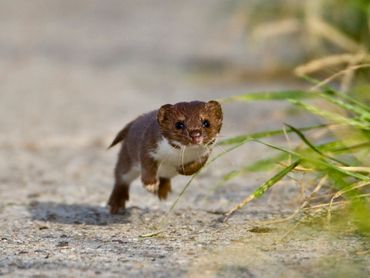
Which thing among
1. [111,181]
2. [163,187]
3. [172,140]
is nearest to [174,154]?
[172,140]

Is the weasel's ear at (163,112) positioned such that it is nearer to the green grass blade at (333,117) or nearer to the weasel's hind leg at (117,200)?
the green grass blade at (333,117)

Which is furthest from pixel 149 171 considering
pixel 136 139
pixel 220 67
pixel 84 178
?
pixel 220 67

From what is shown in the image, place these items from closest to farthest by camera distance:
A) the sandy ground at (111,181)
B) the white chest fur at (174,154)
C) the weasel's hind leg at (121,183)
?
the sandy ground at (111,181)
the white chest fur at (174,154)
the weasel's hind leg at (121,183)

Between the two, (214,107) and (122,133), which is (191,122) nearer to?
(214,107)

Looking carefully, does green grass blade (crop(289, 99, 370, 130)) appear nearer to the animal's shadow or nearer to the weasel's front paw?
the weasel's front paw

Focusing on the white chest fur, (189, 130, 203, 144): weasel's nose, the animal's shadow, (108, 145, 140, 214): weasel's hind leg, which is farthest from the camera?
(108, 145, 140, 214): weasel's hind leg

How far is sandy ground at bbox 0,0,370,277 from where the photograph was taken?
3201mm

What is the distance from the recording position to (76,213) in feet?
14.4

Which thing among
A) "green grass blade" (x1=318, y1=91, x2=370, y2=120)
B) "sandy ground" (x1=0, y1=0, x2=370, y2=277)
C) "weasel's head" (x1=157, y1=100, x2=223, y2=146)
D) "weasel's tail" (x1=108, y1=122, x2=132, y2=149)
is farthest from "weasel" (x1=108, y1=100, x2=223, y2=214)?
"green grass blade" (x1=318, y1=91, x2=370, y2=120)

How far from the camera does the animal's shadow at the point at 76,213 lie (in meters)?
4.19

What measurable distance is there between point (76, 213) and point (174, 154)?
78 centimetres

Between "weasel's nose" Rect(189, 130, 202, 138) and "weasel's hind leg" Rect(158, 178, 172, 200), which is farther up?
"weasel's nose" Rect(189, 130, 202, 138)

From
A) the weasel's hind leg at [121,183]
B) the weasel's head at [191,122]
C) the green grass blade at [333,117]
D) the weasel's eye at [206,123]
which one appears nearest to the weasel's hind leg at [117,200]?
the weasel's hind leg at [121,183]

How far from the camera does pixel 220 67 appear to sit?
9906 mm
